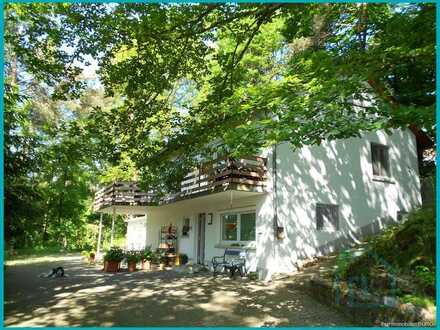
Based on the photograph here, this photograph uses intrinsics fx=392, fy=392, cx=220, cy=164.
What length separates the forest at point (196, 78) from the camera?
7289mm

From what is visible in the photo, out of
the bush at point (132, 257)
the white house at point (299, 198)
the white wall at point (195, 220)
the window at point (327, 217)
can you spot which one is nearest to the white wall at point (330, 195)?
the white house at point (299, 198)

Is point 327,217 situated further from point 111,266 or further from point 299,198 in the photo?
point 111,266

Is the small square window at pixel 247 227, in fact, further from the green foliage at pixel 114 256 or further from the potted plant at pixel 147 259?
the green foliage at pixel 114 256

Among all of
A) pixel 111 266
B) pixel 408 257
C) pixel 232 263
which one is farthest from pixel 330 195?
pixel 111 266

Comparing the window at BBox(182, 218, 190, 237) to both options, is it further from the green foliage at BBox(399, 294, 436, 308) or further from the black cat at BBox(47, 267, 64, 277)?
the green foliage at BBox(399, 294, 436, 308)

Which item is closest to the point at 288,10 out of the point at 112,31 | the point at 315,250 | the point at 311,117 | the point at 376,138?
the point at 311,117

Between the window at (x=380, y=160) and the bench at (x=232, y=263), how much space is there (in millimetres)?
6846

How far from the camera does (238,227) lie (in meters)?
15.6

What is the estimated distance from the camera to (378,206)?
1595cm

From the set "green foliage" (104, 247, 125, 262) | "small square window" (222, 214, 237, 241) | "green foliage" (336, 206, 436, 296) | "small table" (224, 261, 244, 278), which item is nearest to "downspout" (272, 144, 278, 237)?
"small table" (224, 261, 244, 278)

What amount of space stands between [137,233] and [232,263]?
666 inches

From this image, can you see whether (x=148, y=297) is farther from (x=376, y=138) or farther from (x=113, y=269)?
(x=376, y=138)

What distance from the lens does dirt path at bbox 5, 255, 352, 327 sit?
756 cm

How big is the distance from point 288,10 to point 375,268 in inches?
234
